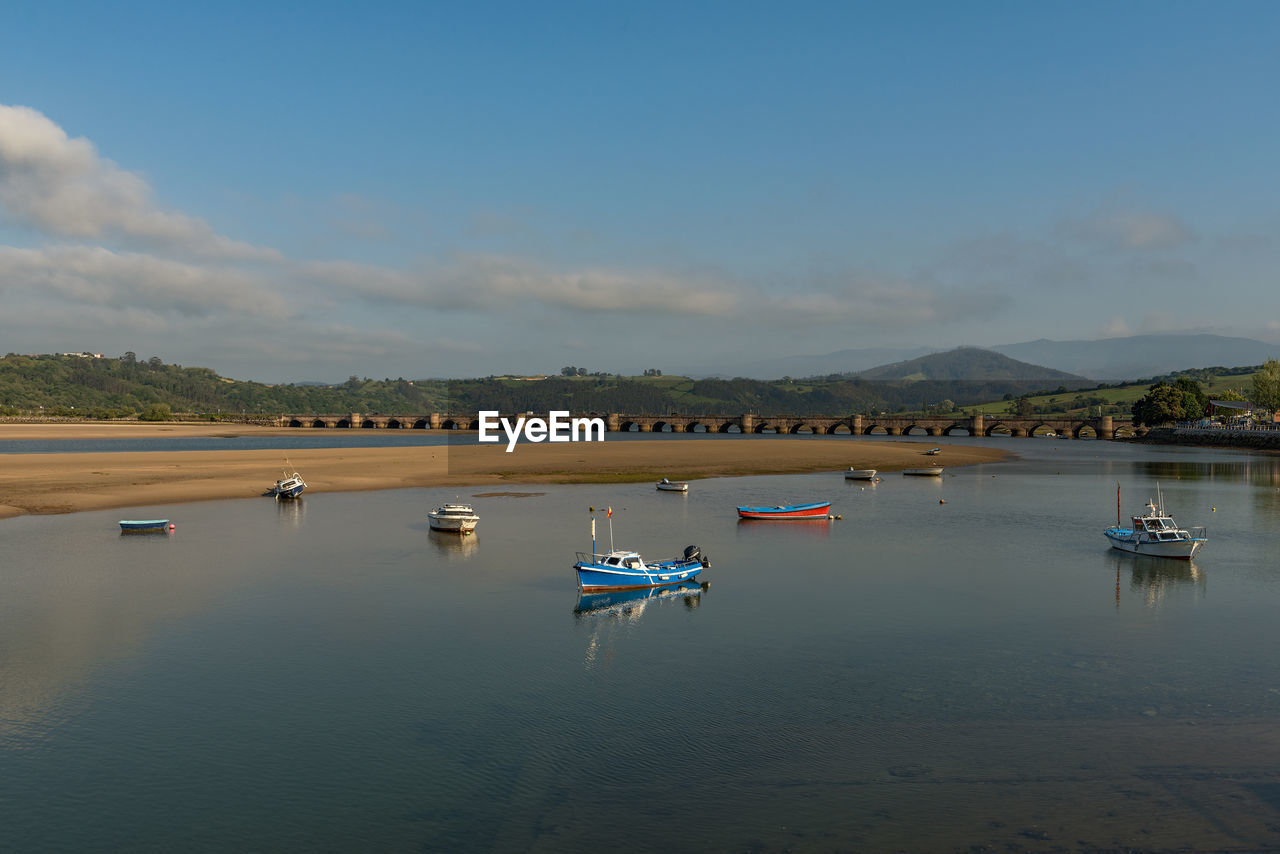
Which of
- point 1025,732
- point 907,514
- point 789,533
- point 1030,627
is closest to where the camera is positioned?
point 1025,732

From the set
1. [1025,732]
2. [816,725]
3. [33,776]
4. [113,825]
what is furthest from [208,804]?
[1025,732]

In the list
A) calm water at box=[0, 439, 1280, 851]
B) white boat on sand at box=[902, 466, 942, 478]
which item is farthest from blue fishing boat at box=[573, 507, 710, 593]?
white boat on sand at box=[902, 466, 942, 478]

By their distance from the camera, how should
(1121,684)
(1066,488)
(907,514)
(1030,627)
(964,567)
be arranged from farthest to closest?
(1066,488)
(907,514)
(964,567)
(1030,627)
(1121,684)

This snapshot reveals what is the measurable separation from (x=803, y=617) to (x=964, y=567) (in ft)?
54.7

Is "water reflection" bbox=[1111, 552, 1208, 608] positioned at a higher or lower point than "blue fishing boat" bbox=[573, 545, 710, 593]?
lower

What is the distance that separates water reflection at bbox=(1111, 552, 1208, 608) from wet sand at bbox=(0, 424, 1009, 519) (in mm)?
60614

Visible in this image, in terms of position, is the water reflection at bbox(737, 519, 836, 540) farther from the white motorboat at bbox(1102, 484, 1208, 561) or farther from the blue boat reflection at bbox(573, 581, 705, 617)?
the white motorboat at bbox(1102, 484, 1208, 561)

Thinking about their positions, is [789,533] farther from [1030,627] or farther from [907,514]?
[1030,627]

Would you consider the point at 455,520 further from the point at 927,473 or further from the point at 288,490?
the point at 927,473

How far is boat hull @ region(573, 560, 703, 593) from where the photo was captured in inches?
1656

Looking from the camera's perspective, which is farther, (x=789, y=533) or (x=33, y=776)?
(x=789, y=533)

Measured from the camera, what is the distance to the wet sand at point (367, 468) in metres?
80.1

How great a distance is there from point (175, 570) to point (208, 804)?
99.1ft

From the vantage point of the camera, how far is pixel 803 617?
3762 centimetres
